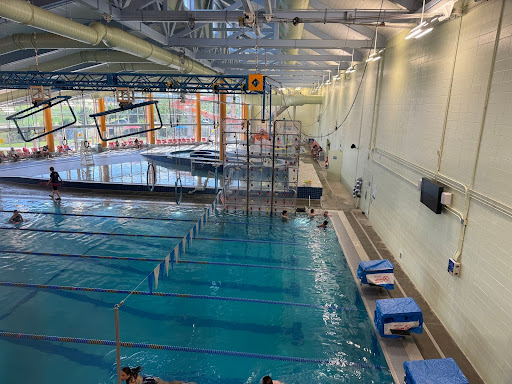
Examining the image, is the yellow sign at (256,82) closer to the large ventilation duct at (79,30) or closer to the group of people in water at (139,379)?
the large ventilation duct at (79,30)

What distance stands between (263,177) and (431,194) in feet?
24.8

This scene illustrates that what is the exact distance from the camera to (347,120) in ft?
60.0

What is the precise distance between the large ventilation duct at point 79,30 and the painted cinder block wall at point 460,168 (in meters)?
8.36

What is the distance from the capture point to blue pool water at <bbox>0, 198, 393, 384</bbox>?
5520mm

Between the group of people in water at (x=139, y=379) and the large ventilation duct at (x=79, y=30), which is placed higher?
the large ventilation duct at (x=79, y=30)

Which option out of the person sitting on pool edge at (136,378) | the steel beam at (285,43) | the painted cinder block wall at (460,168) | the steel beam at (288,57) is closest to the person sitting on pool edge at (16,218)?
the steel beam at (285,43)

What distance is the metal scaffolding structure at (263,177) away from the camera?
527 inches

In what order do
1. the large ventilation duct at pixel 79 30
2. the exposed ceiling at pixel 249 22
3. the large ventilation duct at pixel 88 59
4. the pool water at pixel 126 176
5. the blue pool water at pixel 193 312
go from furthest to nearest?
the pool water at pixel 126 176
the large ventilation duct at pixel 88 59
the exposed ceiling at pixel 249 22
the large ventilation duct at pixel 79 30
the blue pool water at pixel 193 312

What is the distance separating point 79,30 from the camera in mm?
8859

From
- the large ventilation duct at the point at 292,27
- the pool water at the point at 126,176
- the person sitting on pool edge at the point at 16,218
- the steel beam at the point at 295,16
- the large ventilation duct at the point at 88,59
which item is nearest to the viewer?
the steel beam at the point at 295,16

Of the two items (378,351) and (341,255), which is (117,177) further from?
(378,351)

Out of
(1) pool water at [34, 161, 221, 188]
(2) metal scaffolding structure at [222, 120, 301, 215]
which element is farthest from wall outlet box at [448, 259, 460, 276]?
(1) pool water at [34, 161, 221, 188]

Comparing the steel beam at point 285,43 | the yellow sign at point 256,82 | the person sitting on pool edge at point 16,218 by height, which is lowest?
the person sitting on pool edge at point 16,218

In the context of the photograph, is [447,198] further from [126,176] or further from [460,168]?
[126,176]
